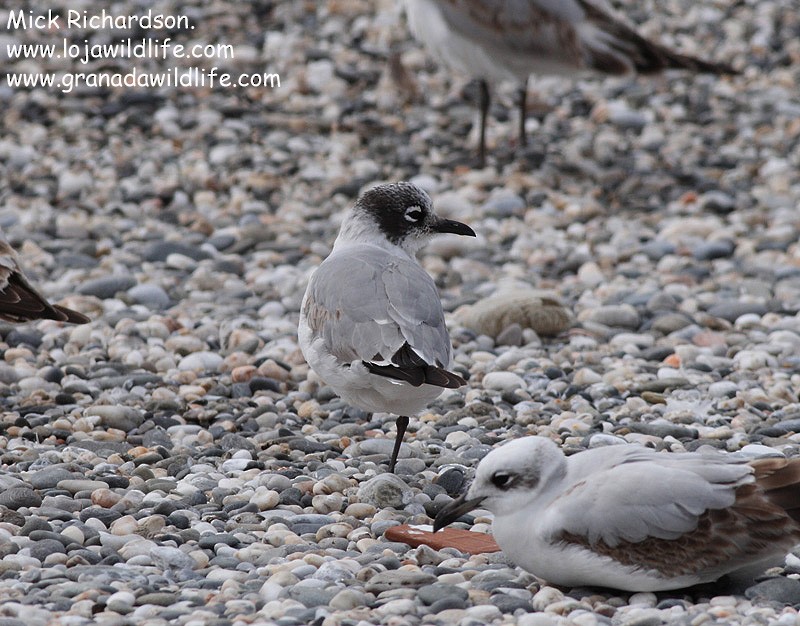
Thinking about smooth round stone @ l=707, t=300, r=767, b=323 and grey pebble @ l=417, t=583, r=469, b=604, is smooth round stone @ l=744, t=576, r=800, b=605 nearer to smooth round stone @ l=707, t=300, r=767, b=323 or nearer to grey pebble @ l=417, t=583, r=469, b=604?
grey pebble @ l=417, t=583, r=469, b=604

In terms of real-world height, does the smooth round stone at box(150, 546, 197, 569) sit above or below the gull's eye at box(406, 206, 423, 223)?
below

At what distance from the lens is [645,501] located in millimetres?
3723

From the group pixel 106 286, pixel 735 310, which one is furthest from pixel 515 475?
pixel 106 286

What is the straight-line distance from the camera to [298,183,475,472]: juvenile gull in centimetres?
451

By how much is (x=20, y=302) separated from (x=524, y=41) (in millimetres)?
5198

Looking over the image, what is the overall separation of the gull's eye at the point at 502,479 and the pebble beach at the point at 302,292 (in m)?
0.30

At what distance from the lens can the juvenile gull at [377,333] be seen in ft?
14.8

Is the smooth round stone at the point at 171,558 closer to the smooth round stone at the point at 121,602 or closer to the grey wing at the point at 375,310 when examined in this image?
the smooth round stone at the point at 121,602

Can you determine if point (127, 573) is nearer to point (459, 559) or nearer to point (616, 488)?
point (459, 559)

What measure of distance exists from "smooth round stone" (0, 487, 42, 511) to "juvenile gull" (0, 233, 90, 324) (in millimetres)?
1245

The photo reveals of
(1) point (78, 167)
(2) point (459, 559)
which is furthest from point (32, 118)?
(2) point (459, 559)

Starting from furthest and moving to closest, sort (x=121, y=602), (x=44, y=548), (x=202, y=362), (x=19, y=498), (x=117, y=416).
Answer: (x=202, y=362) → (x=117, y=416) → (x=19, y=498) → (x=44, y=548) → (x=121, y=602)

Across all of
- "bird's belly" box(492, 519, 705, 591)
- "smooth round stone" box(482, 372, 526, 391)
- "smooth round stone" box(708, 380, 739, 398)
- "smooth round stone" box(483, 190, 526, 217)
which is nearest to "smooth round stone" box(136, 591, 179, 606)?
"bird's belly" box(492, 519, 705, 591)

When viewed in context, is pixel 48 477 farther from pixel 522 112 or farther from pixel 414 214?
pixel 522 112
